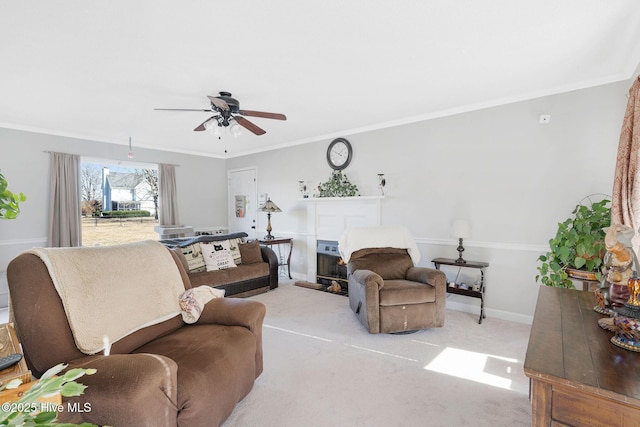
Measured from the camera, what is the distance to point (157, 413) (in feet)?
4.10

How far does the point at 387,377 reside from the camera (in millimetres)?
2227

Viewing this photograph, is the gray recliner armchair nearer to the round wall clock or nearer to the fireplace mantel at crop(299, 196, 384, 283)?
the fireplace mantel at crop(299, 196, 384, 283)

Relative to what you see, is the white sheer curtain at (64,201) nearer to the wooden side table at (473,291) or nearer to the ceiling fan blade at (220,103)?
the ceiling fan blade at (220,103)

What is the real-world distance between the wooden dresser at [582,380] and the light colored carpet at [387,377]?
0.98m

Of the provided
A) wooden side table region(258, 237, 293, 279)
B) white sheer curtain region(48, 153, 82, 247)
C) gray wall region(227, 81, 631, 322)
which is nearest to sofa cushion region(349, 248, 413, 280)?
gray wall region(227, 81, 631, 322)

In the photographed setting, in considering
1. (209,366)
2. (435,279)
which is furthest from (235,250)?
(209,366)

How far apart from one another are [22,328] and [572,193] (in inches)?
169

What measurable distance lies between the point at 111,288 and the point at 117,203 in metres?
4.78

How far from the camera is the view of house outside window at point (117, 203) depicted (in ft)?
16.7

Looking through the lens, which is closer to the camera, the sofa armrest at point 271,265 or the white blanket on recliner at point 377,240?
the white blanket on recliner at point 377,240

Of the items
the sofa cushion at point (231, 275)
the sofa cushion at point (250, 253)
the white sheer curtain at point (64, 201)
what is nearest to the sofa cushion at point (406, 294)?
the sofa cushion at point (231, 275)

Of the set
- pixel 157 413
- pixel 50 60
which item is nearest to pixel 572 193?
pixel 157 413

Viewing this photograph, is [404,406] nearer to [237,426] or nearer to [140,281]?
[237,426]

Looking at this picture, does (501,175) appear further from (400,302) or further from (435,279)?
(400,302)
